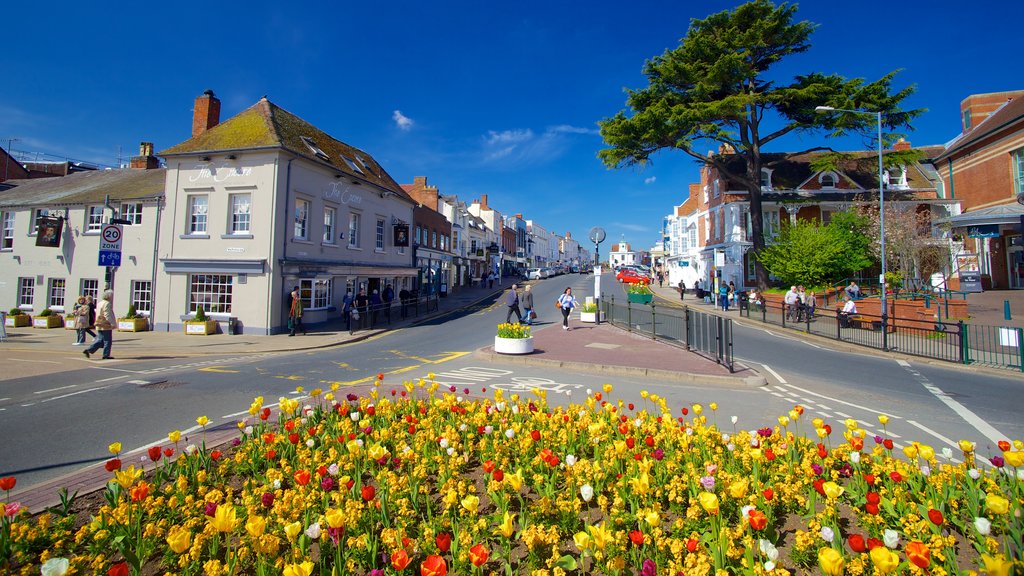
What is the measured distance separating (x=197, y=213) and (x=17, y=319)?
10.9 m

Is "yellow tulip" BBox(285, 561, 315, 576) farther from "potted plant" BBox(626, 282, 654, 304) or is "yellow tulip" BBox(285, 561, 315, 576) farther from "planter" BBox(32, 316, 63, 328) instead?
"planter" BBox(32, 316, 63, 328)

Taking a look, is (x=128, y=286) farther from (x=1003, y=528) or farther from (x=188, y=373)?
(x=1003, y=528)

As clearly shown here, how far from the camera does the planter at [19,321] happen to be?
21.5m

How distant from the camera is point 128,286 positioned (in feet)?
68.6

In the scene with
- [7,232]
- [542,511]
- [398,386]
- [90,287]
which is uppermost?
[7,232]

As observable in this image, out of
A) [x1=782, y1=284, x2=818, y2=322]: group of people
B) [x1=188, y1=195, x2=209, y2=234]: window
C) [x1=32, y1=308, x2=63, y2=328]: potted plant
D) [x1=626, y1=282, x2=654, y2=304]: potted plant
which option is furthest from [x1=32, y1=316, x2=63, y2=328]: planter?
[x1=782, y1=284, x2=818, y2=322]: group of people

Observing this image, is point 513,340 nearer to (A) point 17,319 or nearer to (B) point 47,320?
(B) point 47,320

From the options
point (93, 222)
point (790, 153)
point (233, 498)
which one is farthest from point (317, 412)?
point (790, 153)

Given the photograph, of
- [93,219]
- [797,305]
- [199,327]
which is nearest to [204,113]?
[93,219]

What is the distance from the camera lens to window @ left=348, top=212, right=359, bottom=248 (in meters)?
24.2

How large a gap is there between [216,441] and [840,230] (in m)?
33.5

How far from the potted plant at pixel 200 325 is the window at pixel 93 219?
924cm

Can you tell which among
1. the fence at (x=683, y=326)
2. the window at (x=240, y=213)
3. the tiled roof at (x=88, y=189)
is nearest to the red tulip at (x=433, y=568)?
the fence at (x=683, y=326)

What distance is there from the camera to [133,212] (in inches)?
845
